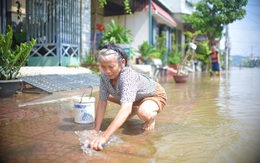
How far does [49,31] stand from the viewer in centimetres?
780

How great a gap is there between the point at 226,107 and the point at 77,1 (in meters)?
6.71

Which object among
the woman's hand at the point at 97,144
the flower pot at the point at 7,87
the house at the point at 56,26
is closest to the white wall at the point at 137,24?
the house at the point at 56,26

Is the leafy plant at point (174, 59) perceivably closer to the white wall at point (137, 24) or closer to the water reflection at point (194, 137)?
the white wall at point (137, 24)

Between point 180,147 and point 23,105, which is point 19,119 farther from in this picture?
point 180,147

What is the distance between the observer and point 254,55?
75.3 inches

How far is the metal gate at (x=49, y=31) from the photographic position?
768 cm

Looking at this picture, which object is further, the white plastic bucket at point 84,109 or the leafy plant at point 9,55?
the leafy plant at point 9,55

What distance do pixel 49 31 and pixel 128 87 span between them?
6502 mm

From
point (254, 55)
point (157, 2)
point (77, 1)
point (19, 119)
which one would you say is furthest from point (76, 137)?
point (157, 2)

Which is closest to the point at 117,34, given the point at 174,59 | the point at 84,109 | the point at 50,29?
the point at 50,29

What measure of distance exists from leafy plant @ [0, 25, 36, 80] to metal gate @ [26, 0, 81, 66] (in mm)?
3392

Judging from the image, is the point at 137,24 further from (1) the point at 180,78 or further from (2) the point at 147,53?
(1) the point at 180,78

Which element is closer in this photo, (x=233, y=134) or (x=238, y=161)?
(x=238, y=161)

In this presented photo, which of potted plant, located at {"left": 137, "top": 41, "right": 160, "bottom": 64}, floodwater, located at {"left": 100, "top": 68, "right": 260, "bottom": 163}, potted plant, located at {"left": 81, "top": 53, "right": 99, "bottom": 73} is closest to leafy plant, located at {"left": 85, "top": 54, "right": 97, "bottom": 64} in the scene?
potted plant, located at {"left": 81, "top": 53, "right": 99, "bottom": 73}
